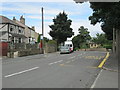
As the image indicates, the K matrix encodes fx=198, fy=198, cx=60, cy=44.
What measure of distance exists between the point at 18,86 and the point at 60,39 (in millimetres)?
59288

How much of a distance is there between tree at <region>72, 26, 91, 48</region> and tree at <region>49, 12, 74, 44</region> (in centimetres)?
2550

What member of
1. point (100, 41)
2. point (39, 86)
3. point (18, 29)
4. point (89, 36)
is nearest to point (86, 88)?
point (39, 86)

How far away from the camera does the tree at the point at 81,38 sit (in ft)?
320

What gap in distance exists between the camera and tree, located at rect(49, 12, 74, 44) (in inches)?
2586

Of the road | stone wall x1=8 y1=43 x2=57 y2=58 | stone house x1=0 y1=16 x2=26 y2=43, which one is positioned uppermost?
stone house x1=0 y1=16 x2=26 y2=43

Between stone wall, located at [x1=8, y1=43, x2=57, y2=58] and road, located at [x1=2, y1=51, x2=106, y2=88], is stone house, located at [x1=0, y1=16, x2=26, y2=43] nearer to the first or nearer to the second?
stone wall, located at [x1=8, y1=43, x2=57, y2=58]

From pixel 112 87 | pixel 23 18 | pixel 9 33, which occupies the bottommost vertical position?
pixel 112 87

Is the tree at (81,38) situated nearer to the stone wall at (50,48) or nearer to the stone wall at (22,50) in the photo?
the stone wall at (50,48)

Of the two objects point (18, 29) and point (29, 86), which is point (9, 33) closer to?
point (18, 29)

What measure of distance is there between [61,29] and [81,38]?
39869 mm

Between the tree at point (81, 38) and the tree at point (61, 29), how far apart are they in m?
25.5

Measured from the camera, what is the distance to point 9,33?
46344 mm

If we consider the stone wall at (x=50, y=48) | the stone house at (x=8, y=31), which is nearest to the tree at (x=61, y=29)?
the stone wall at (x=50, y=48)

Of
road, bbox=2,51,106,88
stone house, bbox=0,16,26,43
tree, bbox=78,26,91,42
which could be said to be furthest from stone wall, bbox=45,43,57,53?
tree, bbox=78,26,91,42
